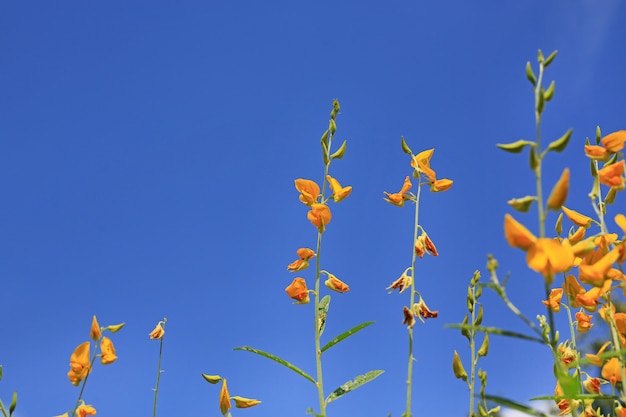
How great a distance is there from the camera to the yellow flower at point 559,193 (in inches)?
48.8

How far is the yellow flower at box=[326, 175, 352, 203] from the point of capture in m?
2.55

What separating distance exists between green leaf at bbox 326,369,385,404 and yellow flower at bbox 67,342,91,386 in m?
1.06

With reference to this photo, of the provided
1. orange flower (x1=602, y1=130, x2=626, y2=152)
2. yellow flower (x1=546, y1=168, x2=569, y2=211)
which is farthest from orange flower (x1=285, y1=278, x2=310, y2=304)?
yellow flower (x1=546, y1=168, x2=569, y2=211)

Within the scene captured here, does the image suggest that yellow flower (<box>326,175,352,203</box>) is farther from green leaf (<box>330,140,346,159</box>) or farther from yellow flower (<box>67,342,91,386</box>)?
yellow flower (<box>67,342,91,386</box>)

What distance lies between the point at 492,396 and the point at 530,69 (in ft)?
2.75

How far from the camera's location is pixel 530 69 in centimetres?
151

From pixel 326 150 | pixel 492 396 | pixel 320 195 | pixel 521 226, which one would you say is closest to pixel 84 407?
pixel 320 195

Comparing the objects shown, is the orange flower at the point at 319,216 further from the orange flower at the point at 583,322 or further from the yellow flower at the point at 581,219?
the orange flower at the point at 583,322

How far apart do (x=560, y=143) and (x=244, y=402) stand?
175 centimetres

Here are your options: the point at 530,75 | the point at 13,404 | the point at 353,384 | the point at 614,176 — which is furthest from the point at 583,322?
the point at 13,404

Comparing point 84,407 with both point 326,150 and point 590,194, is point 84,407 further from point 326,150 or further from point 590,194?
point 590,194

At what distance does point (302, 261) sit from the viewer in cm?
263

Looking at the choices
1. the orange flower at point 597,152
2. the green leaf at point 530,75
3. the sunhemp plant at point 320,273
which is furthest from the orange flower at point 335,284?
the green leaf at point 530,75

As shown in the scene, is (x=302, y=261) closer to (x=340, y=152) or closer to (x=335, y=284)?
(x=335, y=284)
